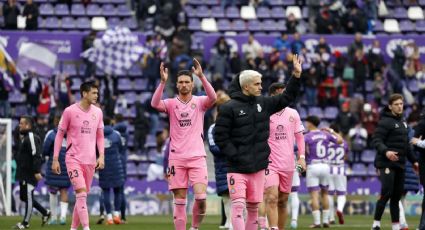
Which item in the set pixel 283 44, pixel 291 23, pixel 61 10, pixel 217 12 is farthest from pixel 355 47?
pixel 61 10

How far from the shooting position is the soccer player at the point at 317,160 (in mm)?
25156

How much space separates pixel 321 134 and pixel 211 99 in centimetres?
762

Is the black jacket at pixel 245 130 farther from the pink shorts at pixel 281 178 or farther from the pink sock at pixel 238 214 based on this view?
Answer: the pink shorts at pixel 281 178

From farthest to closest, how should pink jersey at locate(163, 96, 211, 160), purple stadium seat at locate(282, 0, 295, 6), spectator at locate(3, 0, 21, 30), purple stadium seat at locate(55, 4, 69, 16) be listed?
purple stadium seat at locate(282, 0, 295, 6), purple stadium seat at locate(55, 4, 69, 16), spectator at locate(3, 0, 21, 30), pink jersey at locate(163, 96, 211, 160)

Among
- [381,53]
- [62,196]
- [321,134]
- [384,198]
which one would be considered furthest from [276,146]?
[381,53]

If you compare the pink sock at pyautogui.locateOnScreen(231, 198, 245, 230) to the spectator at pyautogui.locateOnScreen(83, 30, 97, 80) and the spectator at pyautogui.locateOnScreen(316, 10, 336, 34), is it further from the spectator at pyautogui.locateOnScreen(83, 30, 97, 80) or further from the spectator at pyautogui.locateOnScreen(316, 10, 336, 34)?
the spectator at pyautogui.locateOnScreen(316, 10, 336, 34)

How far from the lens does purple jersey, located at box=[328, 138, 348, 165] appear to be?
2563 centimetres

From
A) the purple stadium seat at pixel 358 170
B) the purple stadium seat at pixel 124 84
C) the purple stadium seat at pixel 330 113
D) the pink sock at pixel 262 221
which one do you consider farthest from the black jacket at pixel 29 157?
the purple stadium seat at pixel 330 113

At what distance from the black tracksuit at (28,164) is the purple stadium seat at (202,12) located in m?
18.7

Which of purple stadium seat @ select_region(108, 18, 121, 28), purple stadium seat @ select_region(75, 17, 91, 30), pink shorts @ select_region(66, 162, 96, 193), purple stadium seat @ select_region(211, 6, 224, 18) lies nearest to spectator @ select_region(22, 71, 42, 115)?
purple stadium seat @ select_region(75, 17, 91, 30)

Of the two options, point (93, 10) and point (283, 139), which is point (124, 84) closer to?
point (93, 10)

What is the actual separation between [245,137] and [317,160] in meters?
9.19

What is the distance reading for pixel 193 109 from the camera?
59.4ft

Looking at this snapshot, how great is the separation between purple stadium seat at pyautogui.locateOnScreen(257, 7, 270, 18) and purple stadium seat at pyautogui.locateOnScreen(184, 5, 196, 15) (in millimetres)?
2298
